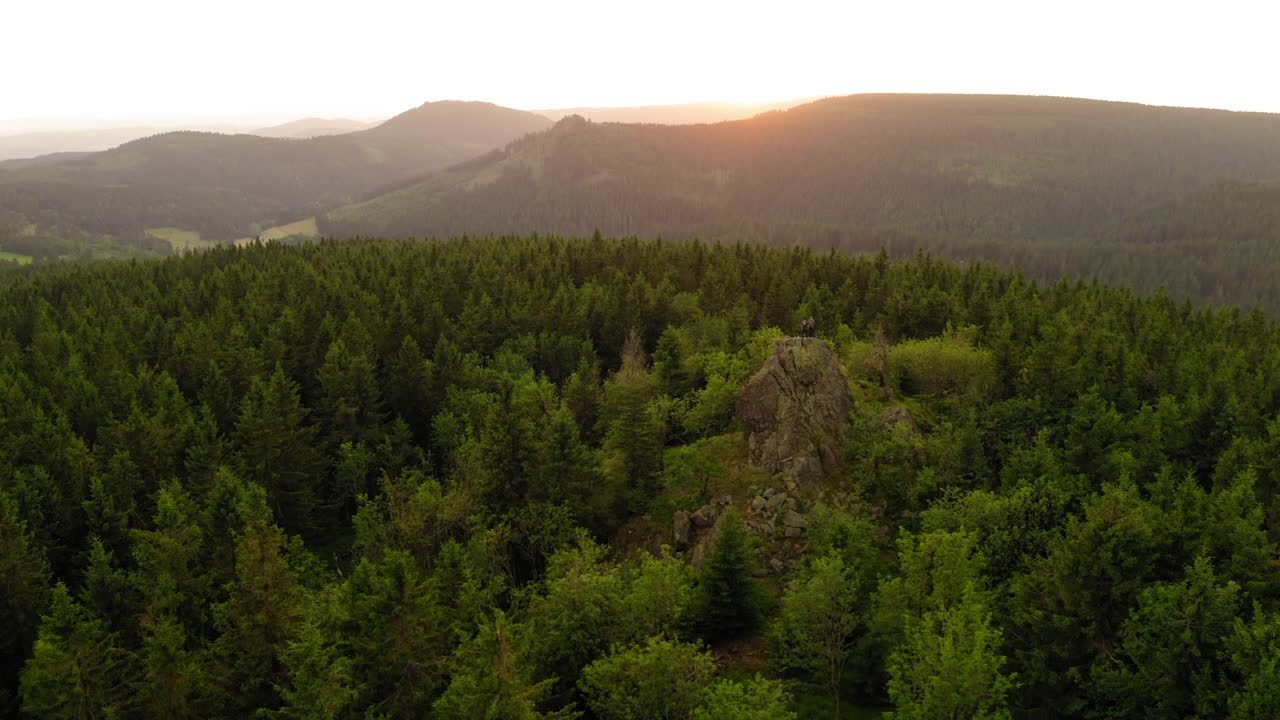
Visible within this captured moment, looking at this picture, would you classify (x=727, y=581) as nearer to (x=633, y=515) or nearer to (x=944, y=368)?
(x=633, y=515)

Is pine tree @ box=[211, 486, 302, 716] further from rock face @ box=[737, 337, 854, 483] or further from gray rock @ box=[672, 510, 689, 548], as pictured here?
rock face @ box=[737, 337, 854, 483]

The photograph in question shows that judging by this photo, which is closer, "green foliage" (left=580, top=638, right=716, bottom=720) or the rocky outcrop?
"green foliage" (left=580, top=638, right=716, bottom=720)

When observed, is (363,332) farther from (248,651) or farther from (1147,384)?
(1147,384)

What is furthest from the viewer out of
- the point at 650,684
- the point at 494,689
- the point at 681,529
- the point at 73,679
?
the point at 681,529

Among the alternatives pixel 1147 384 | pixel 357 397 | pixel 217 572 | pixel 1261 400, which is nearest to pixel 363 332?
pixel 357 397

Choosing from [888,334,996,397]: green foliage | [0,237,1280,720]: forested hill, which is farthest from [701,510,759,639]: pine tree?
[888,334,996,397]: green foliage

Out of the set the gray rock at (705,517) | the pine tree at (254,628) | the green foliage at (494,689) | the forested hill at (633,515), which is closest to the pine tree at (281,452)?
the forested hill at (633,515)

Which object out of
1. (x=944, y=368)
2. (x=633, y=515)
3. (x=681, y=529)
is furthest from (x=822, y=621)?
(x=944, y=368)
